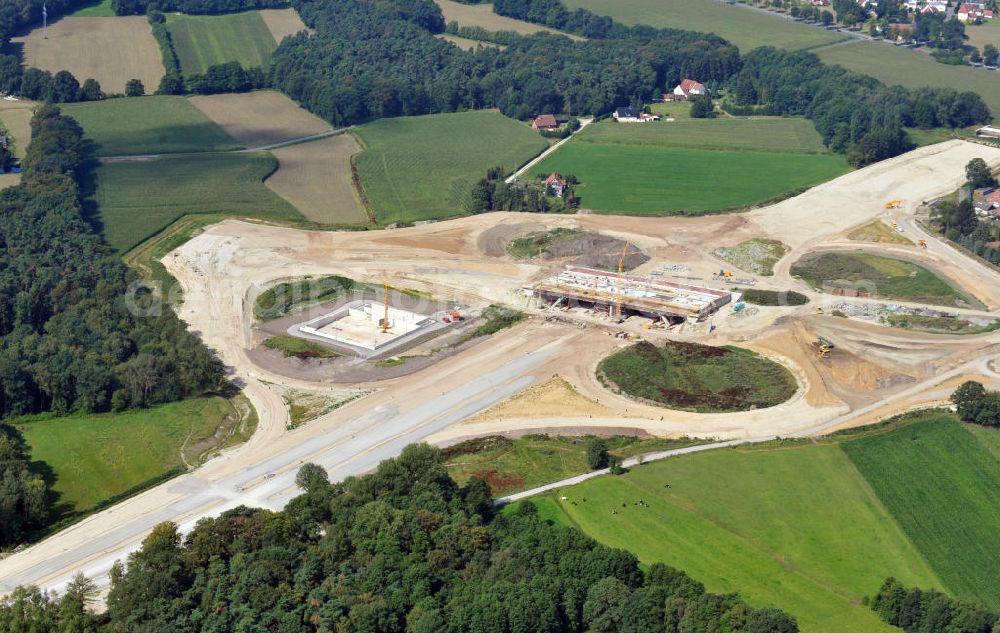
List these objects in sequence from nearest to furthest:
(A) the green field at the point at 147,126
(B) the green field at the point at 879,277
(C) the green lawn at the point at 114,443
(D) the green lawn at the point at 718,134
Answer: (C) the green lawn at the point at 114,443 → (B) the green field at the point at 879,277 → (A) the green field at the point at 147,126 → (D) the green lawn at the point at 718,134

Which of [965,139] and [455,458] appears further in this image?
[965,139]

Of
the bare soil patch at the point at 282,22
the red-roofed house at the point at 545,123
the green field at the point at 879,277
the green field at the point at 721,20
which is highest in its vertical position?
the green field at the point at 721,20

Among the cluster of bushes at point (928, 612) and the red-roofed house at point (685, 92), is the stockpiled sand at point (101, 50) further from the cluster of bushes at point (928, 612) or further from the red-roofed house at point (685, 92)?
the cluster of bushes at point (928, 612)

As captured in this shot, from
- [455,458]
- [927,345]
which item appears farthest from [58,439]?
[927,345]

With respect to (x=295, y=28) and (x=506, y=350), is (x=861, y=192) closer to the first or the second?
(x=506, y=350)

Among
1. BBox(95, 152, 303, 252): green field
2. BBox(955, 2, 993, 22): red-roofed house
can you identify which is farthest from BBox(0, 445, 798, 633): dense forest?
BBox(955, 2, 993, 22): red-roofed house

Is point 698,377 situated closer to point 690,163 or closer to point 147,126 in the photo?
point 690,163

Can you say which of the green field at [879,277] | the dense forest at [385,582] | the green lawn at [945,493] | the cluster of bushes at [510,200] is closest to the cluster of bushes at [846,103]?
the green field at [879,277]
